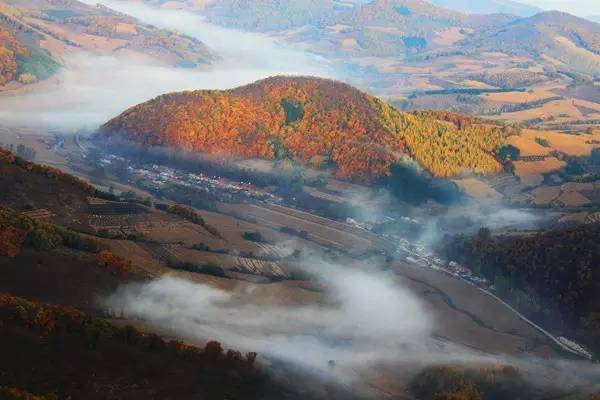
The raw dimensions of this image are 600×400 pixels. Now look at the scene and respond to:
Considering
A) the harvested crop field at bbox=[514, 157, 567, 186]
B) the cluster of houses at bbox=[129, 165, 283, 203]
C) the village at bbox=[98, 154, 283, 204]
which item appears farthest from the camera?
the harvested crop field at bbox=[514, 157, 567, 186]

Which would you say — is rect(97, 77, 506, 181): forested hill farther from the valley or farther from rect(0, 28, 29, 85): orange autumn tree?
rect(0, 28, 29, 85): orange autumn tree

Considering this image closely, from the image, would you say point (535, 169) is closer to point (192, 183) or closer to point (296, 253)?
point (192, 183)

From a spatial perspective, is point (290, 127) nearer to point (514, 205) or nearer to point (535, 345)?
point (514, 205)

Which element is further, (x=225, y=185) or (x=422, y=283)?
(x=225, y=185)

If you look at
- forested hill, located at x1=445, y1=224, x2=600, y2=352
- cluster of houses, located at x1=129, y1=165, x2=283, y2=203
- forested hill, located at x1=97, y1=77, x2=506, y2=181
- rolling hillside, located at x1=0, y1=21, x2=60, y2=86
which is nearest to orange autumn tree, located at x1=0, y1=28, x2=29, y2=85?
rolling hillside, located at x1=0, y1=21, x2=60, y2=86

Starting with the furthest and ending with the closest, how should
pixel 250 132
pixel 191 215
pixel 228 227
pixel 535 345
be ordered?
1. pixel 250 132
2. pixel 228 227
3. pixel 191 215
4. pixel 535 345

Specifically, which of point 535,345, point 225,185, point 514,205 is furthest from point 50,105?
point 535,345

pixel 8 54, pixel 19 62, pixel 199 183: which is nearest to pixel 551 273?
pixel 199 183

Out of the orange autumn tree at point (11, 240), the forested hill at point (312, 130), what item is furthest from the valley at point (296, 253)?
the forested hill at point (312, 130)

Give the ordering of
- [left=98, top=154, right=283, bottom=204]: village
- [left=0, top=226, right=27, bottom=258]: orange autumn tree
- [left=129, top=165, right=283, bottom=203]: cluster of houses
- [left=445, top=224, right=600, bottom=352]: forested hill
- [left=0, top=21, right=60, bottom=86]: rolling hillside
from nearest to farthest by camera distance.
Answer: [left=0, top=226, right=27, bottom=258]: orange autumn tree, [left=445, top=224, right=600, bottom=352]: forested hill, [left=98, top=154, right=283, bottom=204]: village, [left=129, top=165, right=283, bottom=203]: cluster of houses, [left=0, top=21, right=60, bottom=86]: rolling hillside
